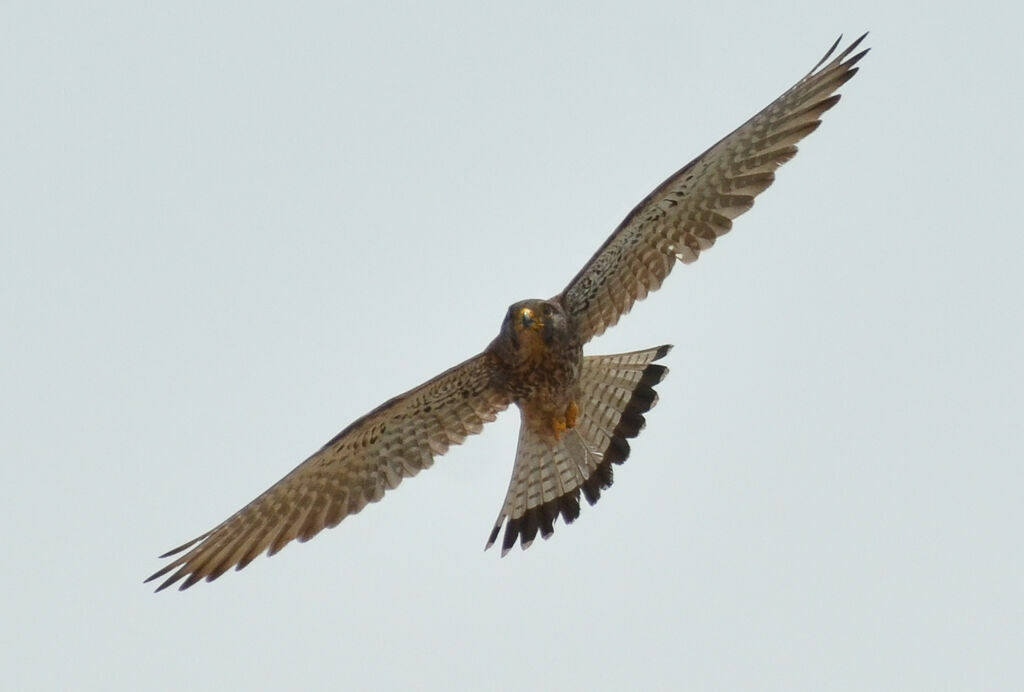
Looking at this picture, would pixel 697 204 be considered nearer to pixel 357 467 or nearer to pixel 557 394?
pixel 557 394

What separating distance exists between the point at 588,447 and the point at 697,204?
2.25m

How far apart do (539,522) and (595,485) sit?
1.85ft

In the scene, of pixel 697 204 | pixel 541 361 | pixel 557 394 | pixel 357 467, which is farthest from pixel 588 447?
pixel 697 204

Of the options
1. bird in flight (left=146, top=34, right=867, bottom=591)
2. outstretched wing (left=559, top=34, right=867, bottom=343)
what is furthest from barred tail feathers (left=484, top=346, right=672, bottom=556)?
outstretched wing (left=559, top=34, right=867, bottom=343)

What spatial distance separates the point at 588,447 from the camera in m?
14.4

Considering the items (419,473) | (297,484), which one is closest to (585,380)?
(419,473)

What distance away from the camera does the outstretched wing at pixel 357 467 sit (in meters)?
13.4

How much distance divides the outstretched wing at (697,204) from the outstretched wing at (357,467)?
41.1 inches

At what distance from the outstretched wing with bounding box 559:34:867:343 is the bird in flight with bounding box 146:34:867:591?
0.01 meters

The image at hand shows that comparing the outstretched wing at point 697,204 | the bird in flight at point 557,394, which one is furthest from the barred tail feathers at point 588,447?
the outstretched wing at point 697,204

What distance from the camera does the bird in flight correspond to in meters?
13.6

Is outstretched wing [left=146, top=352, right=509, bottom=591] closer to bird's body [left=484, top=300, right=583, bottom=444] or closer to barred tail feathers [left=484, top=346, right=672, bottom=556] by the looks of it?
bird's body [left=484, top=300, right=583, bottom=444]

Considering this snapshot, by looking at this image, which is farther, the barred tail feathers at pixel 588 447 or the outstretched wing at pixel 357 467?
the barred tail feathers at pixel 588 447

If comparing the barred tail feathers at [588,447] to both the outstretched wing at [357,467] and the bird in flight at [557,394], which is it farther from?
the outstretched wing at [357,467]
